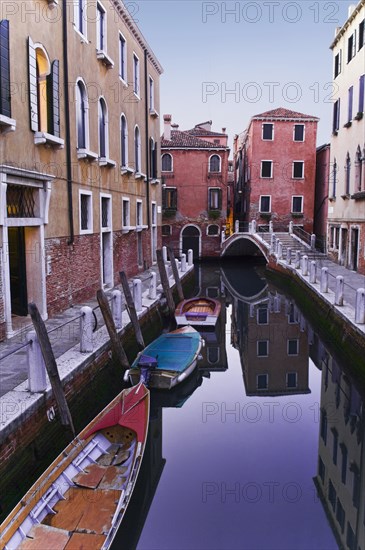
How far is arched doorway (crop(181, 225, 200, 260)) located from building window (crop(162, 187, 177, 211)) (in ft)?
4.71

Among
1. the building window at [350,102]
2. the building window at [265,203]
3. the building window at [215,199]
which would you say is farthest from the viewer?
the building window at [215,199]

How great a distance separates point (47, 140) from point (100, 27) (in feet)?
16.6

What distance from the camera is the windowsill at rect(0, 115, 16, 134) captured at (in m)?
6.67

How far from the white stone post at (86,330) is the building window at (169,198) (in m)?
20.3

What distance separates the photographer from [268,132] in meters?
25.7

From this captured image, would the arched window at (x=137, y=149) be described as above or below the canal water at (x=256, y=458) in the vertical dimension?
above

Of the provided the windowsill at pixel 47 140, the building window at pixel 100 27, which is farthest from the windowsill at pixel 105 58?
the windowsill at pixel 47 140

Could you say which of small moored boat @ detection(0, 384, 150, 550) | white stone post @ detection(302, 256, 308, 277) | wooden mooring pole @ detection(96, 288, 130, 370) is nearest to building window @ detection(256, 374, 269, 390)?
wooden mooring pole @ detection(96, 288, 130, 370)

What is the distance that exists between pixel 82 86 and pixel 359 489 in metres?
9.44

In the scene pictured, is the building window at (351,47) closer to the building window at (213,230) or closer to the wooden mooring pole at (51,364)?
the building window at (213,230)

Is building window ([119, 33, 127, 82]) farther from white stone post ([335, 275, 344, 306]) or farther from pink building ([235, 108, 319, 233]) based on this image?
pink building ([235, 108, 319, 233])

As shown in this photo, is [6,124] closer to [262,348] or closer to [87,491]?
[87,491]

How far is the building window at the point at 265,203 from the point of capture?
2600cm

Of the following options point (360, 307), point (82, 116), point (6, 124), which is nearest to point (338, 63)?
point (82, 116)
